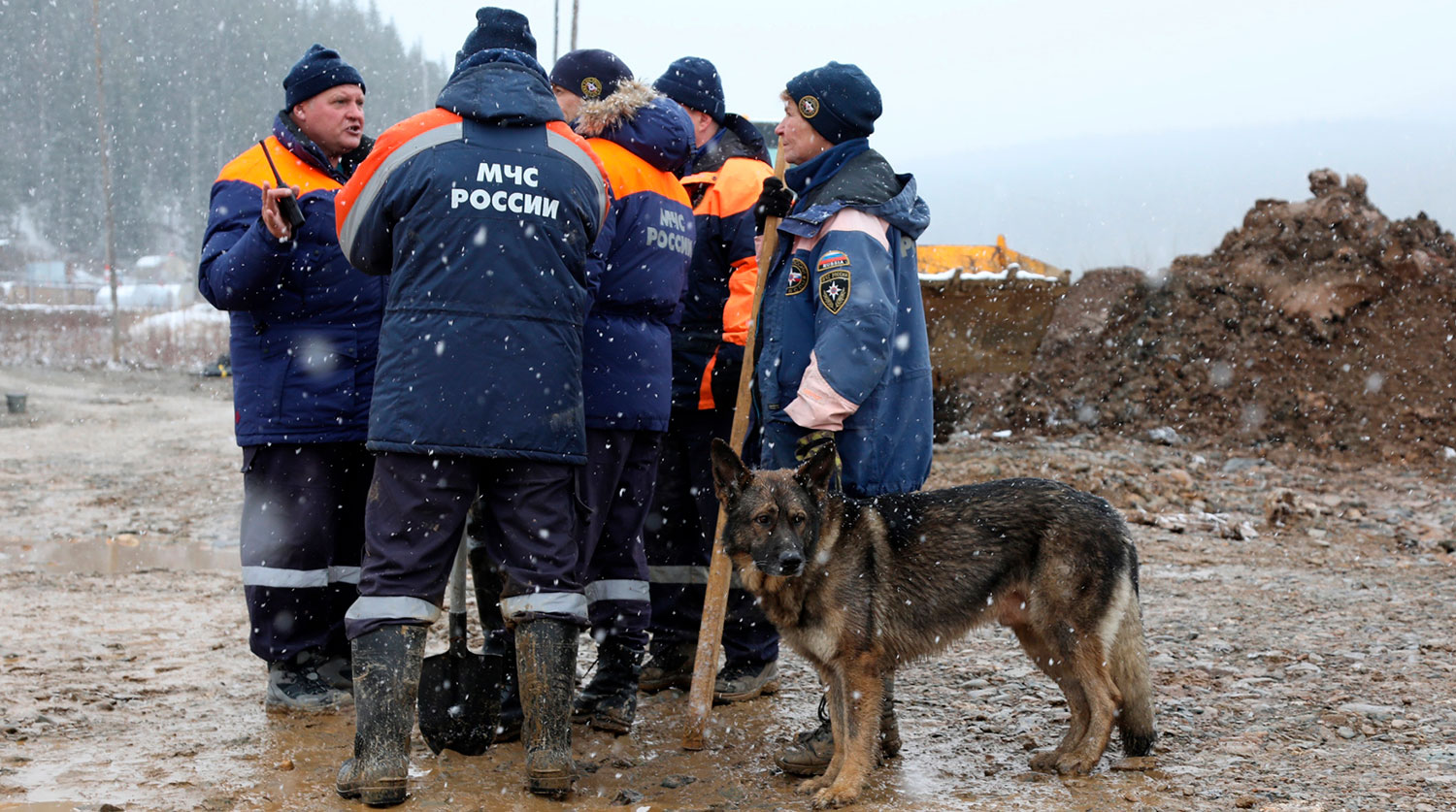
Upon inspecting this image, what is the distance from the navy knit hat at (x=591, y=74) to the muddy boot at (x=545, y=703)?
2.12 metres

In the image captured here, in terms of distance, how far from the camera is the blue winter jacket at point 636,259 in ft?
13.3

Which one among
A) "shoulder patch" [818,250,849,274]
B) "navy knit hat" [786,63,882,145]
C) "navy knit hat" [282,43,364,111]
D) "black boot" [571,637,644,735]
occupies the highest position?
"navy knit hat" [282,43,364,111]

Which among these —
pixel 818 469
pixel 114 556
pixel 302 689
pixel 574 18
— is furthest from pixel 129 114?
pixel 818 469

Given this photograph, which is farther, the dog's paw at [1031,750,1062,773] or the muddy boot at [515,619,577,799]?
the dog's paw at [1031,750,1062,773]

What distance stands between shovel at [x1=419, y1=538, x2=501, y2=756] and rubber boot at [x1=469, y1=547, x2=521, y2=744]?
0.07 metres

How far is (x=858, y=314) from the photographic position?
11.9 ft

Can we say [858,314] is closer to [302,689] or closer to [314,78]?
[314,78]

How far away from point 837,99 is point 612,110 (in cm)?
84

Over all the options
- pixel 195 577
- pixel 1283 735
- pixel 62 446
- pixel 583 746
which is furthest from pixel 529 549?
pixel 62 446

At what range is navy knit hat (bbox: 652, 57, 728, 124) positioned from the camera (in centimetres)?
498

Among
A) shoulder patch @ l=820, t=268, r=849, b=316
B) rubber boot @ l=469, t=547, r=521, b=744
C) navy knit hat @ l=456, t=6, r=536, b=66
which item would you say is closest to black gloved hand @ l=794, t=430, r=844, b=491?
shoulder patch @ l=820, t=268, r=849, b=316

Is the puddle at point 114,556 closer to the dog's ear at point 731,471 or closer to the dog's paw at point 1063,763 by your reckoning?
the dog's ear at point 731,471

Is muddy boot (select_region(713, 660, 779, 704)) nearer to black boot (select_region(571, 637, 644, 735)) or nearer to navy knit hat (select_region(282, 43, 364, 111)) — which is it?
black boot (select_region(571, 637, 644, 735))

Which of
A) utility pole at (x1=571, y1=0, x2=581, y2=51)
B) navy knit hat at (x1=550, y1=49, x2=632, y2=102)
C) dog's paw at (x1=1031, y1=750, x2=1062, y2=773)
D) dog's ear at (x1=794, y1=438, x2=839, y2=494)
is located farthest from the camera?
utility pole at (x1=571, y1=0, x2=581, y2=51)
